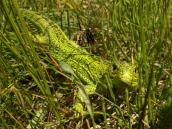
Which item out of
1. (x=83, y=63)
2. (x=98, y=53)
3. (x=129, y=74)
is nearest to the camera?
(x=129, y=74)

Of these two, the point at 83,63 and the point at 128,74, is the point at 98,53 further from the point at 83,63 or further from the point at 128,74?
the point at 128,74

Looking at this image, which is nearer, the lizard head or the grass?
the grass

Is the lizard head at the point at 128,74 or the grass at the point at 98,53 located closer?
the grass at the point at 98,53

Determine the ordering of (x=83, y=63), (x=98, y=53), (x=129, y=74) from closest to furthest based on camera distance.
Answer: (x=129, y=74), (x=83, y=63), (x=98, y=53)

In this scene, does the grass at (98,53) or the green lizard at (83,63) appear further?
the green lizard at (83,63)

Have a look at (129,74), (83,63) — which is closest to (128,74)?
(129,74)

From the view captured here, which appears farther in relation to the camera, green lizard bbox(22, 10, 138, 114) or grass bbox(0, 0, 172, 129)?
green lizard bbox(22, 10, 138, 114)
